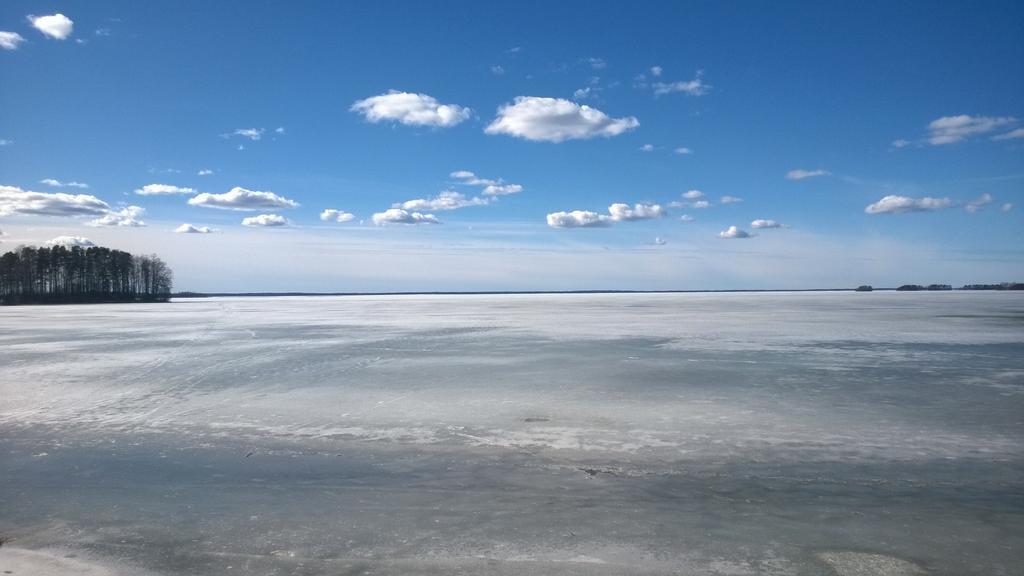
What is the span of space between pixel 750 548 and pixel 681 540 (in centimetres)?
39

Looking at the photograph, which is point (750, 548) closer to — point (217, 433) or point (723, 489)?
point (723, 489)

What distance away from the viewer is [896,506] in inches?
171

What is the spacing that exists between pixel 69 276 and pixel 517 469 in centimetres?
8817

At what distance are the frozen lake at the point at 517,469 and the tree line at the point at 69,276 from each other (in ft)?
253

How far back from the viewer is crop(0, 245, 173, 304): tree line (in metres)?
71.8

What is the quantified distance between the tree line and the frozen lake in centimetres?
7700

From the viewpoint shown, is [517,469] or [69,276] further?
[69,276]

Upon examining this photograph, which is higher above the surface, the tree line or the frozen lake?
the tree line

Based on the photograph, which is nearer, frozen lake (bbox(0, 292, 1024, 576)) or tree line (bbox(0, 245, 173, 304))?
frozen lake (bbox(0, 292, 1024, 576))

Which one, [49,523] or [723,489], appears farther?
[723,489]

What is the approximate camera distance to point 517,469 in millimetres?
5320

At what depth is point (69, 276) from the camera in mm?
75688

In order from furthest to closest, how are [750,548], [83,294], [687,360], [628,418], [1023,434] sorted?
[83,294]
[687,360]
[628,418]
[1023,434]
[750,548]

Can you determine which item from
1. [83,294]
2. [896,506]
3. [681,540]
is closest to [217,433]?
[681,540]
